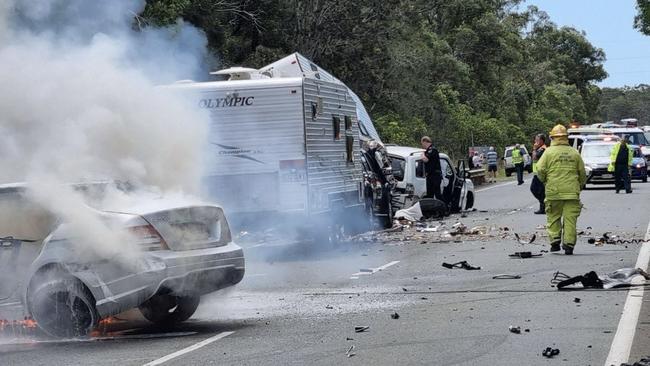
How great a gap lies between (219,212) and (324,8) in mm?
31973

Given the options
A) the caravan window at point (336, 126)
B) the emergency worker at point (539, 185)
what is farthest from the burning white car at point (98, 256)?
the emergency worker at point (539, 185)

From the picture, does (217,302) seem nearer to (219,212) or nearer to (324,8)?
(219,212)

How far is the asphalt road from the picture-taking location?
27.6 ft

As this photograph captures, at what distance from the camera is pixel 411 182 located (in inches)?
1005

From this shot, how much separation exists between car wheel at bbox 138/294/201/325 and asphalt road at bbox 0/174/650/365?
0.16 metres

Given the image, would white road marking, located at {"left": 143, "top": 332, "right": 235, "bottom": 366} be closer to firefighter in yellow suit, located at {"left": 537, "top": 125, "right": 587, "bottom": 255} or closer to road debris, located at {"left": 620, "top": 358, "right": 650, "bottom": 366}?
road debris, located at {"left": 620, "top": 358, "right": 650, "bottom": 366}

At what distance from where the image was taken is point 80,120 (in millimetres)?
10852

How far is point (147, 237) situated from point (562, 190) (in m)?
7.78

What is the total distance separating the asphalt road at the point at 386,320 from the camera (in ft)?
27.6

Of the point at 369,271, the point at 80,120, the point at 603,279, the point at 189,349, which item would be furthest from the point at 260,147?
the point at 189,349

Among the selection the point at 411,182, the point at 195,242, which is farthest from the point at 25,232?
the point at 411,182

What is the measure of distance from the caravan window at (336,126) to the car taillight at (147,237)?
9162mm

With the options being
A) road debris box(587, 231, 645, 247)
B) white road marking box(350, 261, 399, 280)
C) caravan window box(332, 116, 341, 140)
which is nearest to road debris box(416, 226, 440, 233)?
caravan window box(332, 116, 341, 140)

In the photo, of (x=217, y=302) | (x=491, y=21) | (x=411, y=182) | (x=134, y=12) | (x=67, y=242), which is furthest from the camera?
(x=491, y=21)
